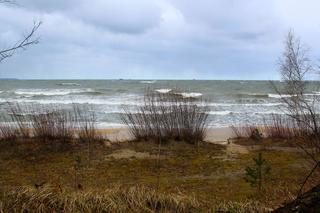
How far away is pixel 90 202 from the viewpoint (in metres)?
4.33

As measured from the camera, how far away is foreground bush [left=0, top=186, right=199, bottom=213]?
4160mm

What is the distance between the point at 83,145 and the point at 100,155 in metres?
1.00

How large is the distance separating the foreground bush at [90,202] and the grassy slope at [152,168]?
2160 mm

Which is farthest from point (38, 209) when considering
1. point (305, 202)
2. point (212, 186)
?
point (212, 186)

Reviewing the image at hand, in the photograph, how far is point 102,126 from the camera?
1927cm

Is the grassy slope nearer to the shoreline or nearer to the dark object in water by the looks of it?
the shoreline

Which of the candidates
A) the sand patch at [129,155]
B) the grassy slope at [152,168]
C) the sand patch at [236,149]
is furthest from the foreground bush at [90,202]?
the sand patch at [236,149]

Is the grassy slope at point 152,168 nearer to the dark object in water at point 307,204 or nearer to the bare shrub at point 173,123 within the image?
the bare shrub at point 173,123

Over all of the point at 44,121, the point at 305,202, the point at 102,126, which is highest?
the point at 305,202

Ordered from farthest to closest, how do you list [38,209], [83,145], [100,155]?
[83,145] → [100,155] → [38,209]

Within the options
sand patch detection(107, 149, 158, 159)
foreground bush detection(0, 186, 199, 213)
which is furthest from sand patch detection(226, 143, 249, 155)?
foreground bush detection(0, 186, 199, 213)

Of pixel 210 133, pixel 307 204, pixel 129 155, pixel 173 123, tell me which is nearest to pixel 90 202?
pixel 307 204

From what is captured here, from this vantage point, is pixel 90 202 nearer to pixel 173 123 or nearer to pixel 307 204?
pixel 307 204

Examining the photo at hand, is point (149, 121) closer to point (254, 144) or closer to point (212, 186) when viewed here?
point (254, 144)
